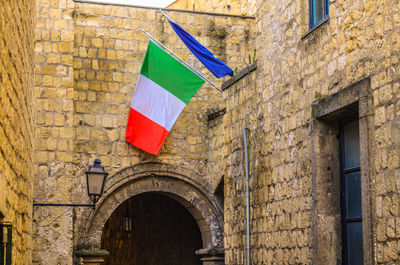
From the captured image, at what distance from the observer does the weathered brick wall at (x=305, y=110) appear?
19.2 ft

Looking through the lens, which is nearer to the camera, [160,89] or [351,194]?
[351,194]

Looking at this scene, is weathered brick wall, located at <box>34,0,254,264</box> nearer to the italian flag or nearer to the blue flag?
the italian flag

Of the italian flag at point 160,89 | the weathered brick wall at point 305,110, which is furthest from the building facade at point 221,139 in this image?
the italian flag at point 160,89

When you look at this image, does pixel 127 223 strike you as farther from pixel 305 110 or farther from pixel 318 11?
pixel 318 11

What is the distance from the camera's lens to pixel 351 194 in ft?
22.5

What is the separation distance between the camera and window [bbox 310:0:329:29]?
24.3 ft

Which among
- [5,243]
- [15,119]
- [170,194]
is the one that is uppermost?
[15,119]

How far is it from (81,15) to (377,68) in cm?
772

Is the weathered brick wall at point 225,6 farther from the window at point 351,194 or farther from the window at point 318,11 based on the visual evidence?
the window at point 351,194

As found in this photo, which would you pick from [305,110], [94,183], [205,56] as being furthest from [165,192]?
[305,110]

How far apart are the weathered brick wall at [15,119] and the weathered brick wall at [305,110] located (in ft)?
8.98

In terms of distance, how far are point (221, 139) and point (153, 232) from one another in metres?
4.38

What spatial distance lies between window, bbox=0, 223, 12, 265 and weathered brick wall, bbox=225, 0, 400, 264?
2873 millimetres

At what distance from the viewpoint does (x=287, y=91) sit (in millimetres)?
8016
